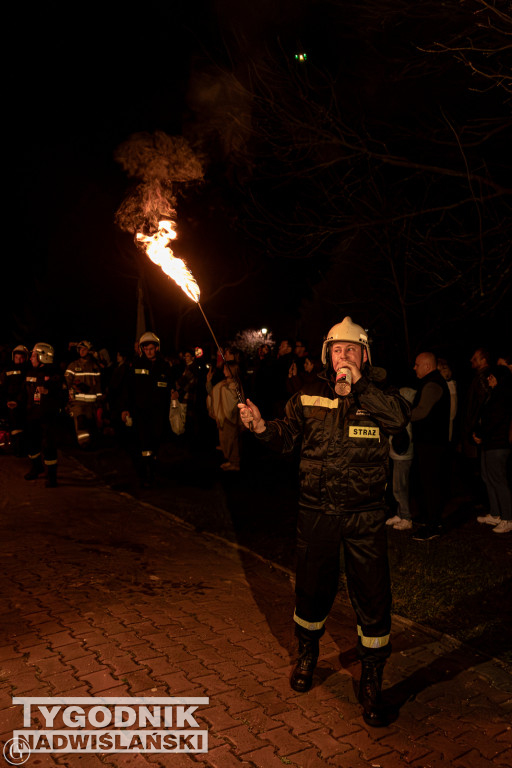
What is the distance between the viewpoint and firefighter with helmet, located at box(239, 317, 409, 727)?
412 centimetres

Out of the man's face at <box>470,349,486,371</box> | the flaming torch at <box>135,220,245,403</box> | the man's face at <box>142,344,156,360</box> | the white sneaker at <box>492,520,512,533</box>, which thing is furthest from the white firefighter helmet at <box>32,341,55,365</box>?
the white sneaker at <box>492,520,512,533</box>

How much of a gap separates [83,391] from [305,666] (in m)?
11.1

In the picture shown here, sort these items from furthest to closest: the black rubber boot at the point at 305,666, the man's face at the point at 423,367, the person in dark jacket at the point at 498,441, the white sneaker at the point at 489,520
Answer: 1. the white sneaker at the point at 489,520
2. the person in dark jacket at the point at 498,441
3. the man's face at the point at 423,367
4. the black rubber boot at the point at 305,666

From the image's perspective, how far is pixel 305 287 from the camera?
4675cm

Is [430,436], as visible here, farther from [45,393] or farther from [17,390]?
[17,390]

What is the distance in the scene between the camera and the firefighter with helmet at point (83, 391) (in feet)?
47.5

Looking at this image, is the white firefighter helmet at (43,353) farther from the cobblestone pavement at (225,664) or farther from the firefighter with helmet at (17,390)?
the cobblestone pavement at (225,664)

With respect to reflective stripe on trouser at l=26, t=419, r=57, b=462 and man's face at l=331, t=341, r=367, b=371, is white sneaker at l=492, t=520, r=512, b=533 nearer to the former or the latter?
man's face at l=331, t=341, r=367, b=371

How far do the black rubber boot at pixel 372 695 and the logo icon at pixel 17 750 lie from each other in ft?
6.37

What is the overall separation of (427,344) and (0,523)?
1388 centimetres

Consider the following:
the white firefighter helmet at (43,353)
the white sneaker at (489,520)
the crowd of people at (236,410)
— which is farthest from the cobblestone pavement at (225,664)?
the white firefighter helmet at (43,353)

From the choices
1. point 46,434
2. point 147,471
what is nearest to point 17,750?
point 147,471

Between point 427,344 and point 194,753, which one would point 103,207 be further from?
point 194,753

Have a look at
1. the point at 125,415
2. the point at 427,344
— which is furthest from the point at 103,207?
the point at 125,415
